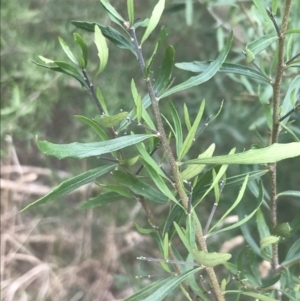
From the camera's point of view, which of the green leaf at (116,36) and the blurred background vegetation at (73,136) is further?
the blurred background vegetation at (73,136)

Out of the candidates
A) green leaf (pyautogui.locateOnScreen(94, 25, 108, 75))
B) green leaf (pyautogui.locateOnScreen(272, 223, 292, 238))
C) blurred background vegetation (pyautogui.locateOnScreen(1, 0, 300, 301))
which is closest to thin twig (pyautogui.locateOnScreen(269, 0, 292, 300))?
green leaf (pyautogui.locateOnScreen(272, 223, 292, 238))

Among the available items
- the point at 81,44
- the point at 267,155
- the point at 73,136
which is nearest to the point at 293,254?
the point at 267,155

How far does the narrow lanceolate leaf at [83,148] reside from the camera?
9.1 inches

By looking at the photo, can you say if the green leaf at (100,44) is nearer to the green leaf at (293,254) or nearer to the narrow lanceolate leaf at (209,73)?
the narrow lanceolate leaf at (209,73)

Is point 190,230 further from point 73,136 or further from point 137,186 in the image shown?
point 73,136

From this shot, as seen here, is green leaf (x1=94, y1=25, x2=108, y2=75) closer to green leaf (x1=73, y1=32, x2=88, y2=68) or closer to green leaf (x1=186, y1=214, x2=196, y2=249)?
green leaf (x1=73, y1=32, x2=88, y2=68)

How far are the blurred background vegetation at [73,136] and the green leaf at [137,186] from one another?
1.31 ft

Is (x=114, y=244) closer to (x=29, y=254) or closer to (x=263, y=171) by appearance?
(x=29, y=254)

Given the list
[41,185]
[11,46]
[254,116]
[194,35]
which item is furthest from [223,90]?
[41,185]

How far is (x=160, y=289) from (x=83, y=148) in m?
0.12

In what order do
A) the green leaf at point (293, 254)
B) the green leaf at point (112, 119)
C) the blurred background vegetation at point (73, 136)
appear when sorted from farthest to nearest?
the blurred background vegetation at point (73, 136) < the green leaf at point (293, 254) < the green leaf at point (112, 119)

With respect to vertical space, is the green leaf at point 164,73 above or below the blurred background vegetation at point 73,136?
above

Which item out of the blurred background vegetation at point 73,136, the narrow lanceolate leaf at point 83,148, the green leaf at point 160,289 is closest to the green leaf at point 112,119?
the narrow lanceolate leaf at point 83,148

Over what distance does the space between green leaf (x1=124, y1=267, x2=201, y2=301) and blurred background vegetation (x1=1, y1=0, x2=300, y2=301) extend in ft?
1.32
